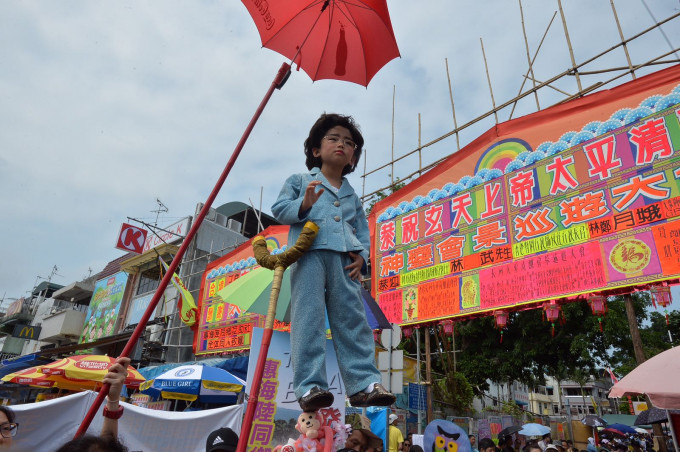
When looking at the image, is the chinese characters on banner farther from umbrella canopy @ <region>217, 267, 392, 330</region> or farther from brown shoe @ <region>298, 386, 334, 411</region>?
brown shoe @ <region>298, 386, 334, 411</region>

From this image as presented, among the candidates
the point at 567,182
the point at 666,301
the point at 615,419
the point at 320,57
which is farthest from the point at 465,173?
the point at 615,419

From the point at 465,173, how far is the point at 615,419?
971 inches

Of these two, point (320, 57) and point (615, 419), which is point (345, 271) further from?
point (615, 419)

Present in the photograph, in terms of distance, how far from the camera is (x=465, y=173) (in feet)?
29.5

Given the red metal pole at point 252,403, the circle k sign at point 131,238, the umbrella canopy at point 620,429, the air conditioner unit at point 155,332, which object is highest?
the circle k sign at point 131,238

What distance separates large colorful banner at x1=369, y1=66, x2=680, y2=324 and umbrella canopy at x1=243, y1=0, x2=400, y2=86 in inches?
213

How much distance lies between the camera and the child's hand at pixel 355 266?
2518mm

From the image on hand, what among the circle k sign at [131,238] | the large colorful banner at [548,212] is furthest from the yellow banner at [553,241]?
the circle k sign at [131,238]

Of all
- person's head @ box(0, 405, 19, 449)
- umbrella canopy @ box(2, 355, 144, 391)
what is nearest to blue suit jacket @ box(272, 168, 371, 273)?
person's head @ box(0, 405, 19, 449)

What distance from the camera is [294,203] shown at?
2.47 metres

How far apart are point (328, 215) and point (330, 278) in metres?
0.38

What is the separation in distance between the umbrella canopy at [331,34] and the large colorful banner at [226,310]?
10229 mm

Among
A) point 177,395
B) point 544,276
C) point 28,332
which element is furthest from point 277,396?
point 28,332

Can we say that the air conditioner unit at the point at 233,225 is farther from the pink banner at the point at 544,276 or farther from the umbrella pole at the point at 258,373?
the umbrella pole at the point at 258,373
